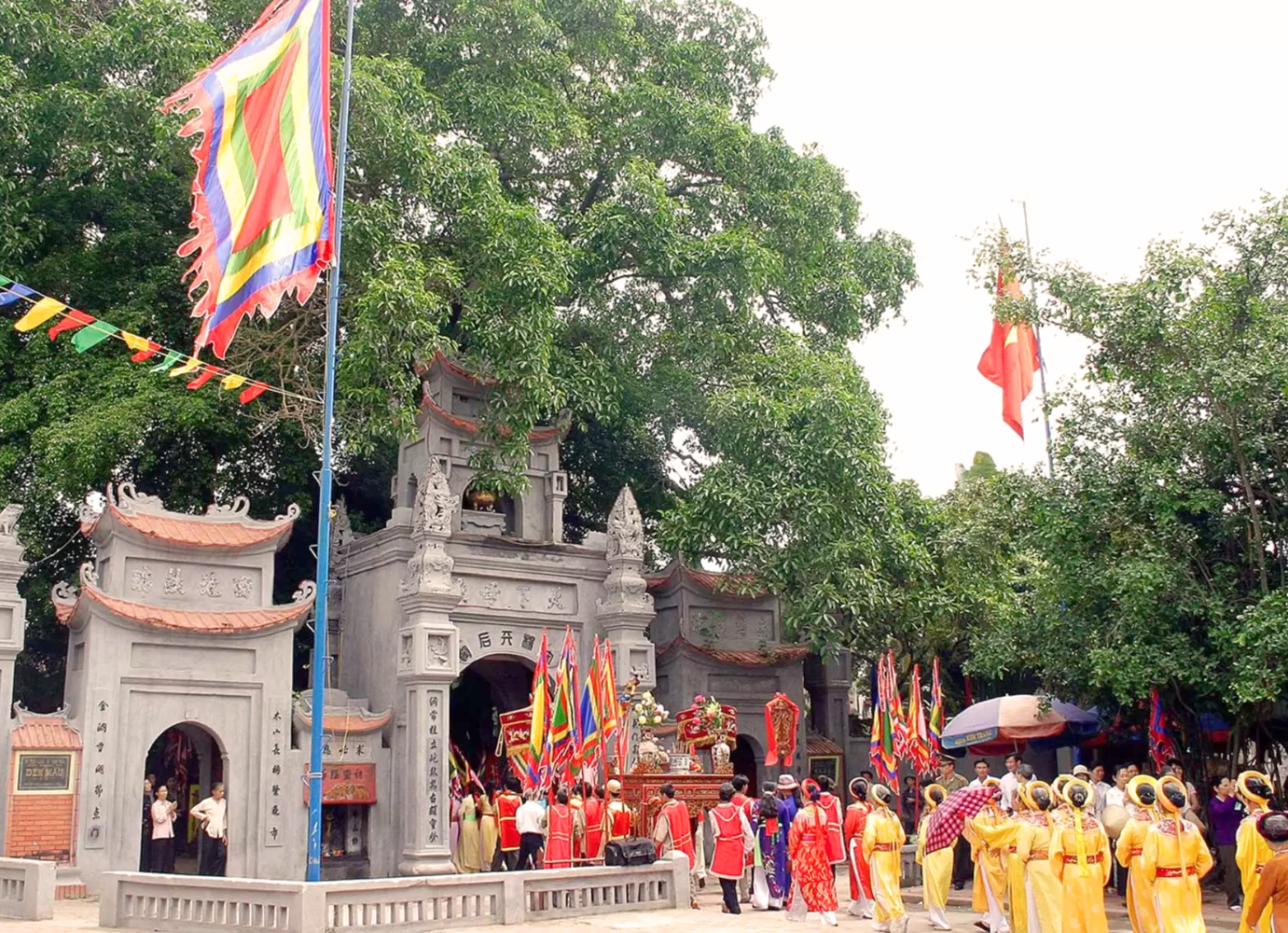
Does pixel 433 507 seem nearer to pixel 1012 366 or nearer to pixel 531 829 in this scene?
pixel 531 829

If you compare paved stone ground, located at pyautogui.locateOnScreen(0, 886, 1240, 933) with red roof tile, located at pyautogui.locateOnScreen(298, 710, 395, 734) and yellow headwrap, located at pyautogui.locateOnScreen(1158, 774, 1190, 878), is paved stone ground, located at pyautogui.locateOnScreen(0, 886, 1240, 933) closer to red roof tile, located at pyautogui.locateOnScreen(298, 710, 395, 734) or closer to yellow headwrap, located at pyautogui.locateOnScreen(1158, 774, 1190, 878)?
yellow headwrap, located at pyautogui.locateOnScreen(1158, 774, 1190, 878)

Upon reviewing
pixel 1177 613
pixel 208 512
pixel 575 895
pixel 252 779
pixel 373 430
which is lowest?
pixel 575 895

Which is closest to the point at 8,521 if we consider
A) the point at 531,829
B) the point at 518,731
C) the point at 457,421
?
the point at 457,421

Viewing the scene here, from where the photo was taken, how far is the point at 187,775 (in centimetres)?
2281

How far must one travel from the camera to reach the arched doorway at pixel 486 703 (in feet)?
85.9

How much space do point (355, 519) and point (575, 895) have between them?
1434 centimetres

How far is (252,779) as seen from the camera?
67.7 feet

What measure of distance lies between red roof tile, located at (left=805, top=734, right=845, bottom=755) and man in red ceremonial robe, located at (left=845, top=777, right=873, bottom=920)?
991cm

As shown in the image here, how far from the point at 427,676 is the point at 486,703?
19.8ft

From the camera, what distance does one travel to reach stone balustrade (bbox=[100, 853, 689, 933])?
1275cm

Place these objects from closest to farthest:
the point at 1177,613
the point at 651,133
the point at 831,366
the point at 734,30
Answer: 1. the point at 1177,613
2. the point at 831,366
3. the point at 651,133
4. the point at 734,30

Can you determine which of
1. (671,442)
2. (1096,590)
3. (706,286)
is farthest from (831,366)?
(1096,590)

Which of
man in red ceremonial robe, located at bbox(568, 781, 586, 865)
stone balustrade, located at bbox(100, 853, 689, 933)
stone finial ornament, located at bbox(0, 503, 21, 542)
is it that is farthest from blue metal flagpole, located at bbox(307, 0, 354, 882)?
stone finial ornament, located at bbox(0, 503, 21, 542)

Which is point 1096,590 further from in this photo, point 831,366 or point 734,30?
point 734,30
